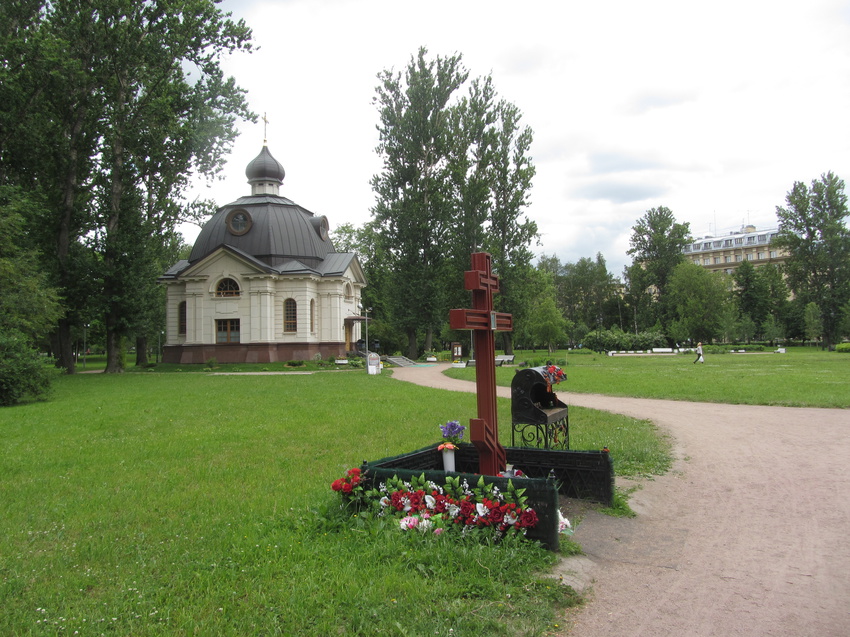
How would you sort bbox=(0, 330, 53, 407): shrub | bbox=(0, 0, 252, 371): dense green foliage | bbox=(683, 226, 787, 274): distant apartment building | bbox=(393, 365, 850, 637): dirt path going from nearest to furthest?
bbox=(393, 365, 850, 637): dirt path, bbox=(0, 330, 53, 407): shrub, bbox=(0, 0, 252, 371): dense green foliage, bbox=(683, 226, 787, 274): distant apartment building

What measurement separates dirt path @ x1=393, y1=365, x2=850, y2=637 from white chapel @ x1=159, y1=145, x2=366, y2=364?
2990cm

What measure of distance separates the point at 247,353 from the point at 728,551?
3326cm

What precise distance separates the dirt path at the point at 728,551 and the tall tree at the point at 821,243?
55095mm

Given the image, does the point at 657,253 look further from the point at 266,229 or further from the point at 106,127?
the point at 106,127

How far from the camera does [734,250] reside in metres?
98.2

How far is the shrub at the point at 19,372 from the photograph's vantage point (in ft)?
49.2

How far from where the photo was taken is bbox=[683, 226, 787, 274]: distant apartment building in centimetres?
9625

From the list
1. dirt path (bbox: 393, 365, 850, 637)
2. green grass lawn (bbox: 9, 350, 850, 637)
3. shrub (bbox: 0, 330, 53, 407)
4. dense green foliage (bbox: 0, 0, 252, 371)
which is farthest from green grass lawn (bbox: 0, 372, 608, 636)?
dense green foliage (bbox: 0, 0, 252, 371)

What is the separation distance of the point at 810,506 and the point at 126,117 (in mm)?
28806

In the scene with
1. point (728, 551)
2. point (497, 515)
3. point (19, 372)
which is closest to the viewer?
point (497, 515)

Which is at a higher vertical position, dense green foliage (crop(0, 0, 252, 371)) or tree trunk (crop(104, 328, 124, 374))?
dense green foliage (crop(0, 0, 252, 371))

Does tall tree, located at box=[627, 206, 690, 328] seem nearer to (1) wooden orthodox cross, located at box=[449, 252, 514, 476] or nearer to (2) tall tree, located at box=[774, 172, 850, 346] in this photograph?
(2) tall tree, located at box=[774, 172, 850, 346]

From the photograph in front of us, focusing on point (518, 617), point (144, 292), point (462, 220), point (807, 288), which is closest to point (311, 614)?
point (518, 617)

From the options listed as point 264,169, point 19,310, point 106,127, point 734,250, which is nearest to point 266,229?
point 264,169
